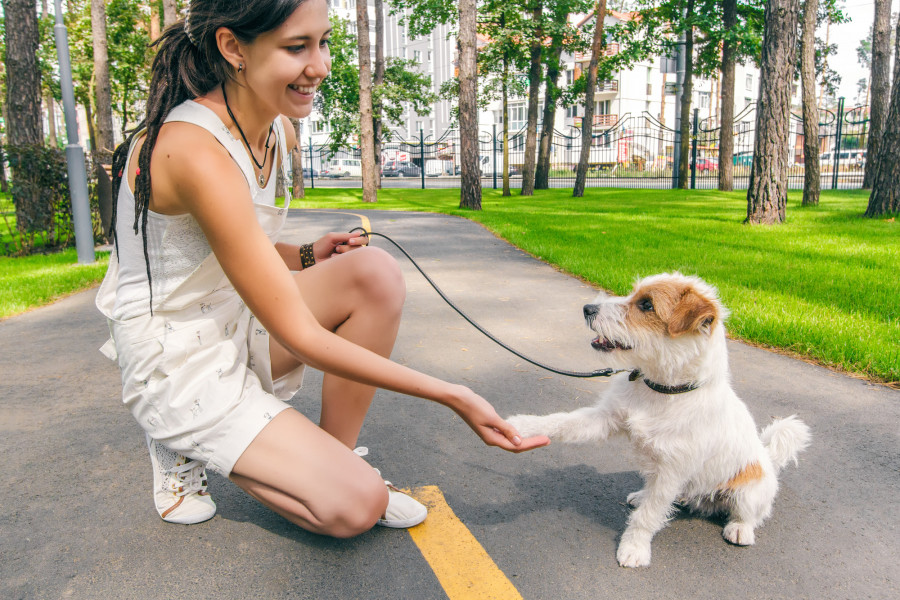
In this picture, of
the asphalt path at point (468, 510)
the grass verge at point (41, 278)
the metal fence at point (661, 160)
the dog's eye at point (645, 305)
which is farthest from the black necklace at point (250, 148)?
the metal fence at point (661, 160)

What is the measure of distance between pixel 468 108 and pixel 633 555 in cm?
1639

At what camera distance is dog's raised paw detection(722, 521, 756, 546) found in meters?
2.52

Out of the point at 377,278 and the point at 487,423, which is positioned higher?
the point at 377,278

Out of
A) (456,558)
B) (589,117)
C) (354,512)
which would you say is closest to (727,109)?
(589,117)

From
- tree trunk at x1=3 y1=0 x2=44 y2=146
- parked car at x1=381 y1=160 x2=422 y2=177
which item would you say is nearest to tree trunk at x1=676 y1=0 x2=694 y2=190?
tree trunk at x1=3 y1=0 x2=44 y2=146

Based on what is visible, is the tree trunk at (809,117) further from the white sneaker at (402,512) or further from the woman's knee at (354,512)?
the woman's knee at (354,512)

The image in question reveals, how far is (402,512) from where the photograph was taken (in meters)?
2.59

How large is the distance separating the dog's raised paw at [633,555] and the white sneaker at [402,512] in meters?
0.79

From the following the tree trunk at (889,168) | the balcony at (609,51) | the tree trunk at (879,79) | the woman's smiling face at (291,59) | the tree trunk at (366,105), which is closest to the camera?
the woman's smiling face at (291,59)

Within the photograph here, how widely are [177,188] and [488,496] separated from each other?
180cm

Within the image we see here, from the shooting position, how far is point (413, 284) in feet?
25.2

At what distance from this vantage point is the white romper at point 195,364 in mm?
2314

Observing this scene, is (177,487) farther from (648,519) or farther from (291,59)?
(648,519)

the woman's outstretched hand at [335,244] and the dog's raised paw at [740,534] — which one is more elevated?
the woman's outstretched hand at [335,244]
